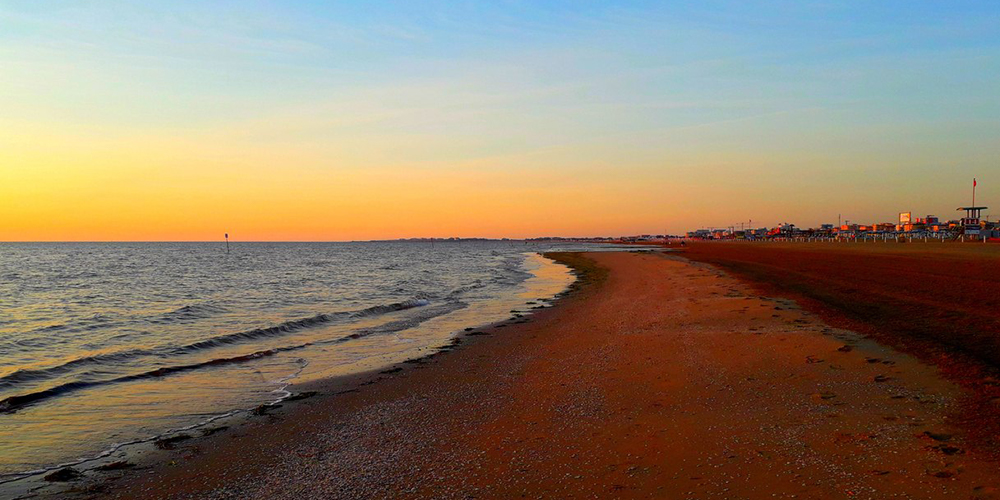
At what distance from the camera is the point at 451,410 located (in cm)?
802

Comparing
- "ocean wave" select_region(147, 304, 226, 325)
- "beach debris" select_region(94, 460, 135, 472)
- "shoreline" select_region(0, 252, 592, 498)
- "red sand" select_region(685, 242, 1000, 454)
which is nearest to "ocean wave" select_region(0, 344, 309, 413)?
"shoreline" select_region(0, 252, 592, 498)

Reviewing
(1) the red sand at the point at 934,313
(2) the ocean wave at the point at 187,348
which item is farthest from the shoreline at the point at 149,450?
(1) the red sand at the point at 934,313

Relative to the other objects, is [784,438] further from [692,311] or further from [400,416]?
[692,311]

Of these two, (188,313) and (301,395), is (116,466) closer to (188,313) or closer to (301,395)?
(301,395)

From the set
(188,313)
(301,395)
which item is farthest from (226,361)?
(188,313)

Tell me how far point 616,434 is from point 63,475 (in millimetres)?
6005

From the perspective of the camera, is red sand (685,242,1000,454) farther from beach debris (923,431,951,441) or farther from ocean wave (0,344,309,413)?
ocean wave (0,344,309,413)

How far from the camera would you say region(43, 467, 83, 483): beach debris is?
19.5 feet

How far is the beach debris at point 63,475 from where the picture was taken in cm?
595

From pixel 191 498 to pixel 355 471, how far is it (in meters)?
1.50

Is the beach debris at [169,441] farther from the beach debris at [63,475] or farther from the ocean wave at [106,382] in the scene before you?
the ocean wave at [106,382]

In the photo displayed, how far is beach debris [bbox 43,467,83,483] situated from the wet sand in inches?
12.1

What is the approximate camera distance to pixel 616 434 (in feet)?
21.5

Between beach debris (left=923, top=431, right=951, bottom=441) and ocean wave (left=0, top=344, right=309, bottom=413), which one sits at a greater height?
beach debris (left=923, top=431, right=951, bottom=441)
